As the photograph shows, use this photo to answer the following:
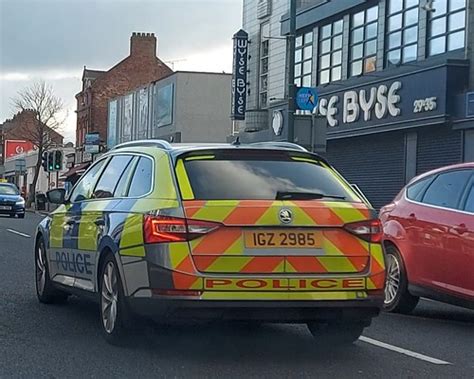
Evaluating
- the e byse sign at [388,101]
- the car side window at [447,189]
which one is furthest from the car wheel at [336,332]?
the e byse sign at [388,101]

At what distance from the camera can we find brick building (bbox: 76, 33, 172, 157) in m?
68.2

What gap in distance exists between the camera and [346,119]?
27.9 metres

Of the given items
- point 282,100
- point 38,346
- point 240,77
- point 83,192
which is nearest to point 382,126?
point 282,100

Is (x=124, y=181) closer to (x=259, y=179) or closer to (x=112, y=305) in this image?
A: (x=112, y=305)

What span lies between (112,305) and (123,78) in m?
62.6

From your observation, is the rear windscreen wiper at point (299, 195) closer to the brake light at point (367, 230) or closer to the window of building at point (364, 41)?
the brake light at point (367, 230)

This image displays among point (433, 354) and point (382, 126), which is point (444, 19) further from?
point (433, 354)

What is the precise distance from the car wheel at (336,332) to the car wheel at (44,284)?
9.99ft

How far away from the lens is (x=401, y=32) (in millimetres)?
25656

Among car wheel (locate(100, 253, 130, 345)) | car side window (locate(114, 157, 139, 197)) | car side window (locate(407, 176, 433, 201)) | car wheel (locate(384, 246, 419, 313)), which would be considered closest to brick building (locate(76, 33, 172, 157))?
car side window (locate(407, 176, 433, 201))

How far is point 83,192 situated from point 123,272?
2131 mm

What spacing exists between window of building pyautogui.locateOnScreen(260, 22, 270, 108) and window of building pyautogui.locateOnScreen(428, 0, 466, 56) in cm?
1146

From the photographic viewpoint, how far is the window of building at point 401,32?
24969 mm

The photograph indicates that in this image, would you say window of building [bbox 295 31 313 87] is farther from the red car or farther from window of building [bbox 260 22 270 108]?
the red car
